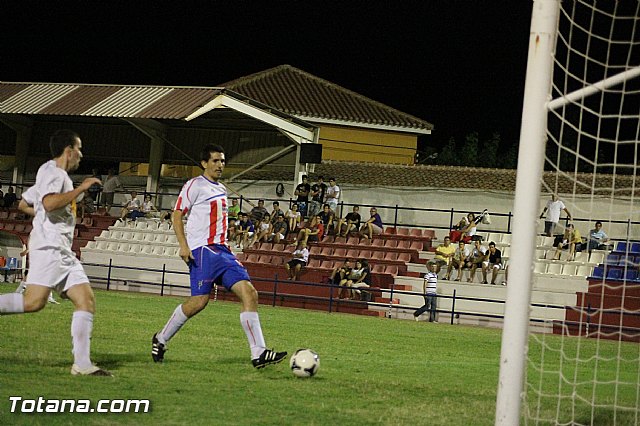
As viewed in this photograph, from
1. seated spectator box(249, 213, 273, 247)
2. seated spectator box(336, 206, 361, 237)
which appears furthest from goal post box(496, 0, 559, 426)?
seated spectator box(249, 213, 273, 247)

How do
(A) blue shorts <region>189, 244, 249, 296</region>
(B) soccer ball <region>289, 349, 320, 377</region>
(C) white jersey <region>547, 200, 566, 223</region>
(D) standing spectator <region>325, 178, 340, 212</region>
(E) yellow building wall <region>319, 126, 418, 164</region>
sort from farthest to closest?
(E) yellow building wall <region>319, 126, 418, 164</region> → (D) standing spectator <region>325, 178, 340, 212</region> → (C) white jersey <region>547, 200, 566, 223</region> → (A) blue shorts <region>189, 244, 249, 296</region> → (B) soccer ball <region>289, 349, 320, 377</region>

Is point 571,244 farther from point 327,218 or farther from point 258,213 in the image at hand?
point 258,213

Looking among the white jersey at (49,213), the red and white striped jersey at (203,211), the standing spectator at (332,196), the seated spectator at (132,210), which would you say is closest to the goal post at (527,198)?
the white jersey at (49,213)

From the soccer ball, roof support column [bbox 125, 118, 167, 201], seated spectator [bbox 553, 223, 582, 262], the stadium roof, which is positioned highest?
the stadium roof

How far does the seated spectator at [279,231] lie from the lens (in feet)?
94.1

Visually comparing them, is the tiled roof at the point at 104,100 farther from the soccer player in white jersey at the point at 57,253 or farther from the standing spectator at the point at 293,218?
the soccer player in white jersey at the point at 57,253

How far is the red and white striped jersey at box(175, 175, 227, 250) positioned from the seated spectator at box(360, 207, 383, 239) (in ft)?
61.3

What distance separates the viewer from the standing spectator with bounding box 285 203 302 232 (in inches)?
1147

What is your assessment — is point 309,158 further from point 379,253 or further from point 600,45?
point 600,45

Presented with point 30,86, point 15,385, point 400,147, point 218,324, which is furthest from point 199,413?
point 400,147

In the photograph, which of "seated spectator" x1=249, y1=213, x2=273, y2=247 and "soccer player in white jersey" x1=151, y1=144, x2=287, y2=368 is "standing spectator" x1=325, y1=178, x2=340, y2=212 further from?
"soccer player in white jersey" x1=151, y1=144, x2=287, y2=368

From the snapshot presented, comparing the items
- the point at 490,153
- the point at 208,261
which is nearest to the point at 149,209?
the point at 208,261

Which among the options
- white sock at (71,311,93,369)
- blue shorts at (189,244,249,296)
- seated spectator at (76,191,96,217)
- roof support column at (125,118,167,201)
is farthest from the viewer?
roof support column at (125,118,167,201)

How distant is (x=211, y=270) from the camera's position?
9.52 metres
